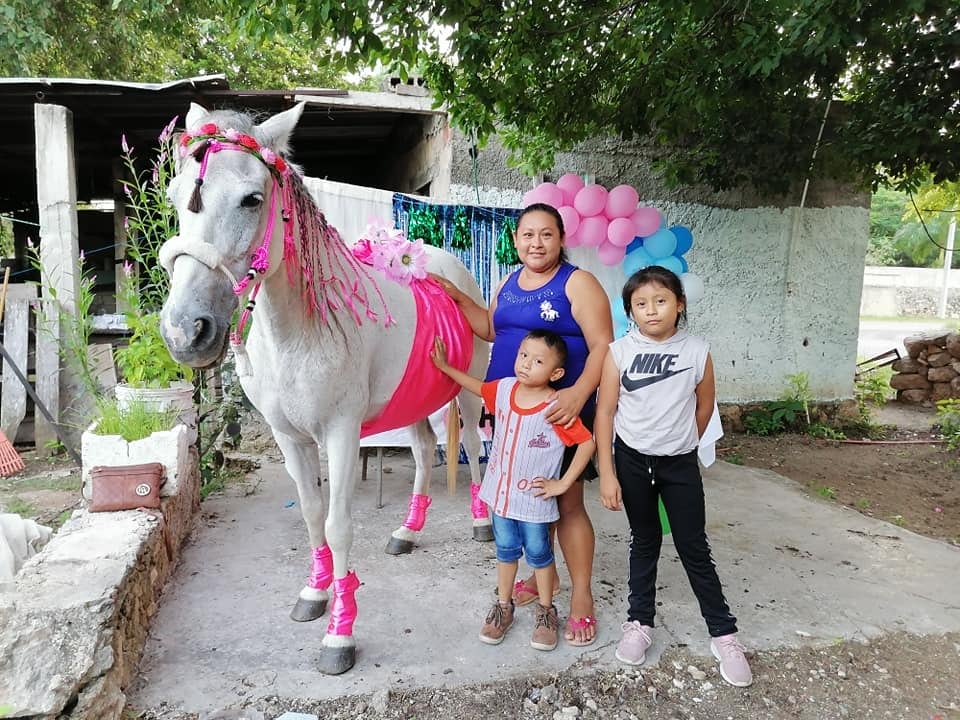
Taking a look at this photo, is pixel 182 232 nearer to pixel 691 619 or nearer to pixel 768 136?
pixel 691 619

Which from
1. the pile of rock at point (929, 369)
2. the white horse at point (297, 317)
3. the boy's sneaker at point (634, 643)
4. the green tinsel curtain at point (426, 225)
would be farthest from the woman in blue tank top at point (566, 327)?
the pile of rock at point (929, 369)

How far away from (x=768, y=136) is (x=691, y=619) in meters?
4.01

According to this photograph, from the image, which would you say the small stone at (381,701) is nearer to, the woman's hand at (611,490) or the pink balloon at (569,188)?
the woman's hand at (611,490)

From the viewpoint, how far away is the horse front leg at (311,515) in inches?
89.3

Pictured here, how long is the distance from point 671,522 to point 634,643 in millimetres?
460

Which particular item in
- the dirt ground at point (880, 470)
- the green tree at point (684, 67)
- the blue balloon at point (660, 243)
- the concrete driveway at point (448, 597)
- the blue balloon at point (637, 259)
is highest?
the green tree at point (684, 67)

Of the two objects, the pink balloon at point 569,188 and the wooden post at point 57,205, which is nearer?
the pink balloon at point 569,188

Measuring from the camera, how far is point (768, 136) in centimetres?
484

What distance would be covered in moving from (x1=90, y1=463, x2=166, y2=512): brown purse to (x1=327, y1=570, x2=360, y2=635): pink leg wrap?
1027 millimetres

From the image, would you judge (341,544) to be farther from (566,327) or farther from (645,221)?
(645,221)

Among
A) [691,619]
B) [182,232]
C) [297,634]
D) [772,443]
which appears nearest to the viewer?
[182,232]

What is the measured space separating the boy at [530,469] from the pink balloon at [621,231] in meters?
2.36

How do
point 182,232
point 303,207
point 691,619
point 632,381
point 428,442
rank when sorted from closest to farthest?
point 182,232 < point 303,207 < point 632,381 < point 691,619 < point 428,442

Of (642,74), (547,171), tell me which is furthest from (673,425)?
(547,171)
